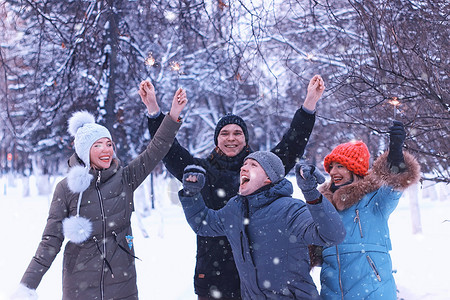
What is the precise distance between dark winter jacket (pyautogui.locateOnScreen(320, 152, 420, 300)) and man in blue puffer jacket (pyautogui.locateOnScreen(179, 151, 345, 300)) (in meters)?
0.39

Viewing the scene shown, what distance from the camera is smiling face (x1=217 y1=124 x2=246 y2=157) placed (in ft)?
11.0

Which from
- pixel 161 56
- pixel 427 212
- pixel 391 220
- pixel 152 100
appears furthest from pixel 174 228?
pixel 152 100

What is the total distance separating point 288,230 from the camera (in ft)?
8.33

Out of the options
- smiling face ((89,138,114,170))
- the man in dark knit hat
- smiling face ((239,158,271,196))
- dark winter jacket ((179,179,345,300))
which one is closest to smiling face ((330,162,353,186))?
the man in dark knit hat

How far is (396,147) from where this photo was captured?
290 centimetres

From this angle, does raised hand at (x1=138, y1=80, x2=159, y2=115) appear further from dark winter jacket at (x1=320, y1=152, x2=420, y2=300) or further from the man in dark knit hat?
dark winter jacket at (x1=320, y1=152, x2=420, y2=300)

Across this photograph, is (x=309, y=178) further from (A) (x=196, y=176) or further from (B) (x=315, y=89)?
(B) (x=315, y=89)

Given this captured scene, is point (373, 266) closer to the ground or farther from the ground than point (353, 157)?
closer to the ground

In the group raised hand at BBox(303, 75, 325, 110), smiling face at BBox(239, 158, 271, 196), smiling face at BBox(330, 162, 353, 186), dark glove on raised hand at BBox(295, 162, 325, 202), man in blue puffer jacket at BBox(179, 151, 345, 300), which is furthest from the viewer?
smiling face at BBox(330, 162, 353, 186)

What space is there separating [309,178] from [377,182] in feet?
3.27

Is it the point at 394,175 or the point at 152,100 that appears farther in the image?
the point at 152,100

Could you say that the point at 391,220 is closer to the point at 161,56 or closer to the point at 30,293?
the point at 161,56

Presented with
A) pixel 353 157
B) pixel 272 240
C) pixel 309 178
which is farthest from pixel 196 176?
pixel 353 157

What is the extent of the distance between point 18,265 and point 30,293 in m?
7.56
